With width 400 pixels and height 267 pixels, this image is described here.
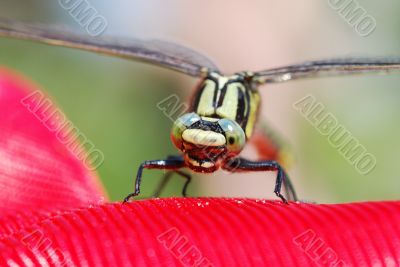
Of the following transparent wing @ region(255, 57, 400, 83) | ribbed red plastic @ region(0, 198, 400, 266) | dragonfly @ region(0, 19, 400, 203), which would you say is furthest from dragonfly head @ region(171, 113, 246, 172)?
ribbed red plastic @ region(0, 198, 400, 266)

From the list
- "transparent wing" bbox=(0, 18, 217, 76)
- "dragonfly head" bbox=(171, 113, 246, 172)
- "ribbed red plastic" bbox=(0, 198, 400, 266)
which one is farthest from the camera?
"transparent wing" bbox=(0, 18, 217, 76)

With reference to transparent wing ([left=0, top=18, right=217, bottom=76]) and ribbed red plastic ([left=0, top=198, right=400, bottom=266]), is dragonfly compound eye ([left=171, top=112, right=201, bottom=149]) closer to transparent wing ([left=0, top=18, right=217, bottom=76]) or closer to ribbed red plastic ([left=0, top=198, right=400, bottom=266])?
transparent wing ([left=0, top=18, right=217, bottom=76])

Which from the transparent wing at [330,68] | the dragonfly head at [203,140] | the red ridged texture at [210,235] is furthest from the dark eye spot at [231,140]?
the red ridged texture at [210,235]

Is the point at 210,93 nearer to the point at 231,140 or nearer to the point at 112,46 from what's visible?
the point at 231,140

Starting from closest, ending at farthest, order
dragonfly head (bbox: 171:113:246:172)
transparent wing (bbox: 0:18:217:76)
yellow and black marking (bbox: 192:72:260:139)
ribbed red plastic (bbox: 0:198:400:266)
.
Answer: ribbed red plastic (bbox: 0:198:400:266) → dragonfly head (bbox: 171:113:246:172) → yellow and black marking (bbox: 192:72:260:139) → transparent wing (bbox: 0:18:217:76)

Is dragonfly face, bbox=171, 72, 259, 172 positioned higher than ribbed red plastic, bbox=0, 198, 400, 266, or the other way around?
dragonfly face, bbox=171, 72, 259, 172

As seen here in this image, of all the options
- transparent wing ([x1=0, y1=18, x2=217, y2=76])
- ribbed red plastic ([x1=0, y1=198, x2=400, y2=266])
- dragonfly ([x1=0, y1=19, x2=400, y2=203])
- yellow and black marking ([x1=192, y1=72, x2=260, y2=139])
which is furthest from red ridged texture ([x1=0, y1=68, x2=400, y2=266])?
transparent wing ([x1=0, y1=18, x2=217, y2=76])

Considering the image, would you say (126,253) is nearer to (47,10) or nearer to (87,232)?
(87,232)

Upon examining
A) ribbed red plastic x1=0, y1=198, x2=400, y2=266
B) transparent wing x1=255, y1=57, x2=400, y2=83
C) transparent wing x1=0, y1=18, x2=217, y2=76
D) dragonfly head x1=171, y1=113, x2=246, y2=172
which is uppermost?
transparent wing x1=0, y1=18, x2=217, y2=76

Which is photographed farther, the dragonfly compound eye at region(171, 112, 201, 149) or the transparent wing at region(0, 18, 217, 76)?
the transparent wing at region(0, 18, 217, 76)
